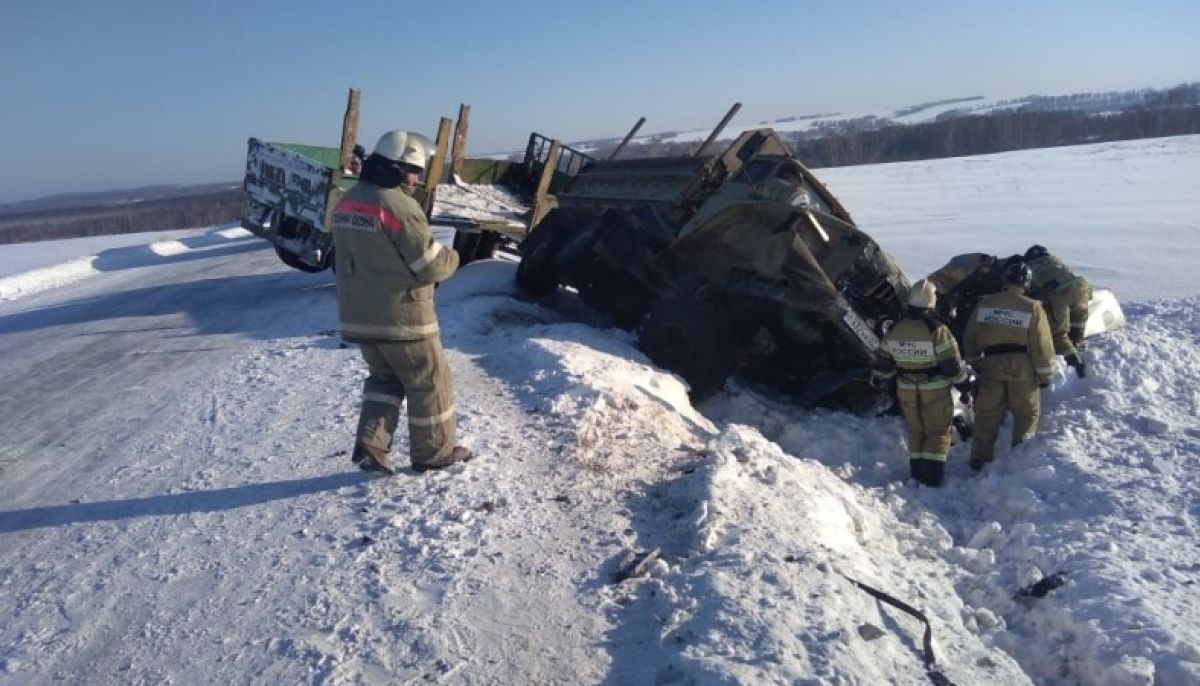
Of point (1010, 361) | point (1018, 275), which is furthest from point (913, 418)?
point (1018, 275)

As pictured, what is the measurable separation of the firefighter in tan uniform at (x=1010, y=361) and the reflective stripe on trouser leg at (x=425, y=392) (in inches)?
159

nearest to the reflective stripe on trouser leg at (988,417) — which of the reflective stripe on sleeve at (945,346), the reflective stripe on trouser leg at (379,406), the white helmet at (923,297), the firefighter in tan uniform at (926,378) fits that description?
the firefighter in tan uniform at (926,378)

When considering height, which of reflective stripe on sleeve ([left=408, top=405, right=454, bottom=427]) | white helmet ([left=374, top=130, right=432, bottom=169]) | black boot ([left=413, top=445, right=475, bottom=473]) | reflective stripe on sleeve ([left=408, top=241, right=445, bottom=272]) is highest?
white helmet ([left=374, top=130, right=432, bottom=169])

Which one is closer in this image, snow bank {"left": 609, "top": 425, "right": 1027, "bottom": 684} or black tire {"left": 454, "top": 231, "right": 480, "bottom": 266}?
snow bank {"left": 609, "top": 425, "right": 1027, "bottom": 684}

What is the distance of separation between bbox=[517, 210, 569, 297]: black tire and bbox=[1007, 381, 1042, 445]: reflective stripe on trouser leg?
494cm

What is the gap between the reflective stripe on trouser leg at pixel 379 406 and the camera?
175 inches

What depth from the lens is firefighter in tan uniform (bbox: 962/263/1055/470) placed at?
619cm

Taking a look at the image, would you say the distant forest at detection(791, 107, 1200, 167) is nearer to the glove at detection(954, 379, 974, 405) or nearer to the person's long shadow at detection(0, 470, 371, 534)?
the glove at detection(954, 379, 974, 405)

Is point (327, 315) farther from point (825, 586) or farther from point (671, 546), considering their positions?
point (825, 586)

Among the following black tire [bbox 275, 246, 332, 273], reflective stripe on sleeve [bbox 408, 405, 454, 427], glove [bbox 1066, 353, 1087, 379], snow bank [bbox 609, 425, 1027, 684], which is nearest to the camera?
snow bank [bbox 609, 425, 1027, 684]

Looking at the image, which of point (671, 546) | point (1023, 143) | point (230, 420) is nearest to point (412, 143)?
point (671, 546)

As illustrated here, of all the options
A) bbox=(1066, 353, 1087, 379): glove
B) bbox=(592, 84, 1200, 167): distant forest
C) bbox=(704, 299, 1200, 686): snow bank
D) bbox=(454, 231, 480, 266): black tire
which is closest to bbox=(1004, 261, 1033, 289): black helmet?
bbox=(704, 299, 1200, 686): snow bank

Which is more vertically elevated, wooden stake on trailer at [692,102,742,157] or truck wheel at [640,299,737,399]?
wooden stake on trailer at [692,102,742,157]

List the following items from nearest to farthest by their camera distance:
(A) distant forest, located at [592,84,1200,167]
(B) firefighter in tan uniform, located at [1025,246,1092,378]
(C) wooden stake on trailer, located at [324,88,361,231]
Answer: (B) firefighter in tan uniform, located at [1025,246,1092,378] → (C) wooden stake on trailer, located at [324,88,361,231] → (A) distant forest, located at [592,84,1200,167]
